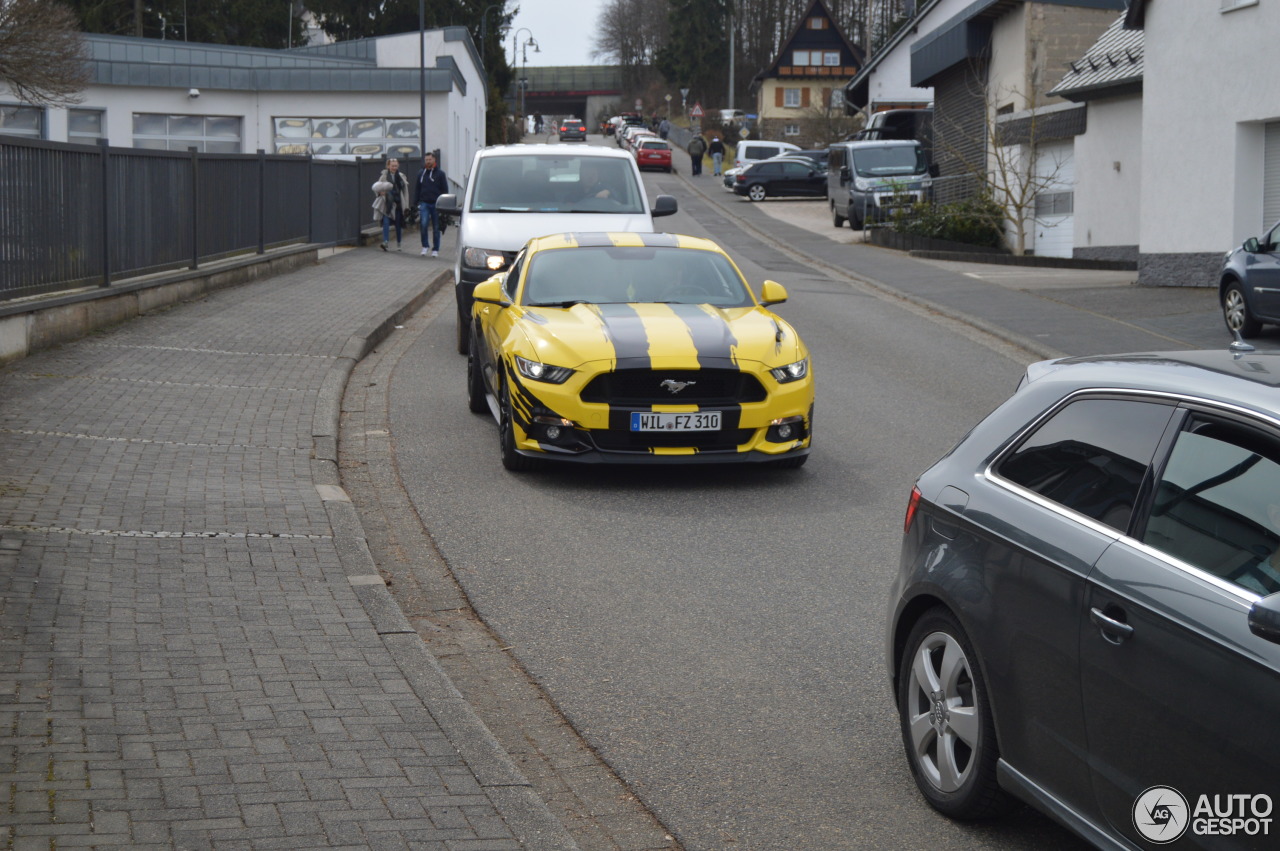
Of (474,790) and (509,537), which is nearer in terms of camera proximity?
(474,790)

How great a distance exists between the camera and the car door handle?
3510 millimetres

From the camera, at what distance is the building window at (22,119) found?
50.0m

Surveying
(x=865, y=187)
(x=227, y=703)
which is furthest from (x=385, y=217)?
(x=227, y=703)

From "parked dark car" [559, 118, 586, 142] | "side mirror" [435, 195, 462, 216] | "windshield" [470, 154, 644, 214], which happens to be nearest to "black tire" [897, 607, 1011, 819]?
"windshield" [470, 154, 644, 214]

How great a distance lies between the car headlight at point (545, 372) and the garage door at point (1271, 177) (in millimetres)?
15141

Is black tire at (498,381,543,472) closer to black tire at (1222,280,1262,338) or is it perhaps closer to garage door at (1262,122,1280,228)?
black tire at (1222,280,1262,338)

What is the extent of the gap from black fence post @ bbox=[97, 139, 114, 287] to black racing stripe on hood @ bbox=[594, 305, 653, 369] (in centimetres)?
732

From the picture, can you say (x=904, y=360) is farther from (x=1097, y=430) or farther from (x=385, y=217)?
(x=385, y=217)

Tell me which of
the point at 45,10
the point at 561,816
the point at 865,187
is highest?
the point at 45,10

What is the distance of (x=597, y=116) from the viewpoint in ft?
479

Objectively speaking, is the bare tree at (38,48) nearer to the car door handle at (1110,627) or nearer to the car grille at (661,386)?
the car grille at (661,386)

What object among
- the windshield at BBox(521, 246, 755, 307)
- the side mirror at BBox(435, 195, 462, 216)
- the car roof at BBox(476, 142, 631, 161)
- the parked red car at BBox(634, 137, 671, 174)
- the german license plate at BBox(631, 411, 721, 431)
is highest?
the parked red car at BBox(634, 137, 671, 174)

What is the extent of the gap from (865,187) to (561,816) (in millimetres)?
34481

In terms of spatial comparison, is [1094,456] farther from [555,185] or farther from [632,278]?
[555,185]
